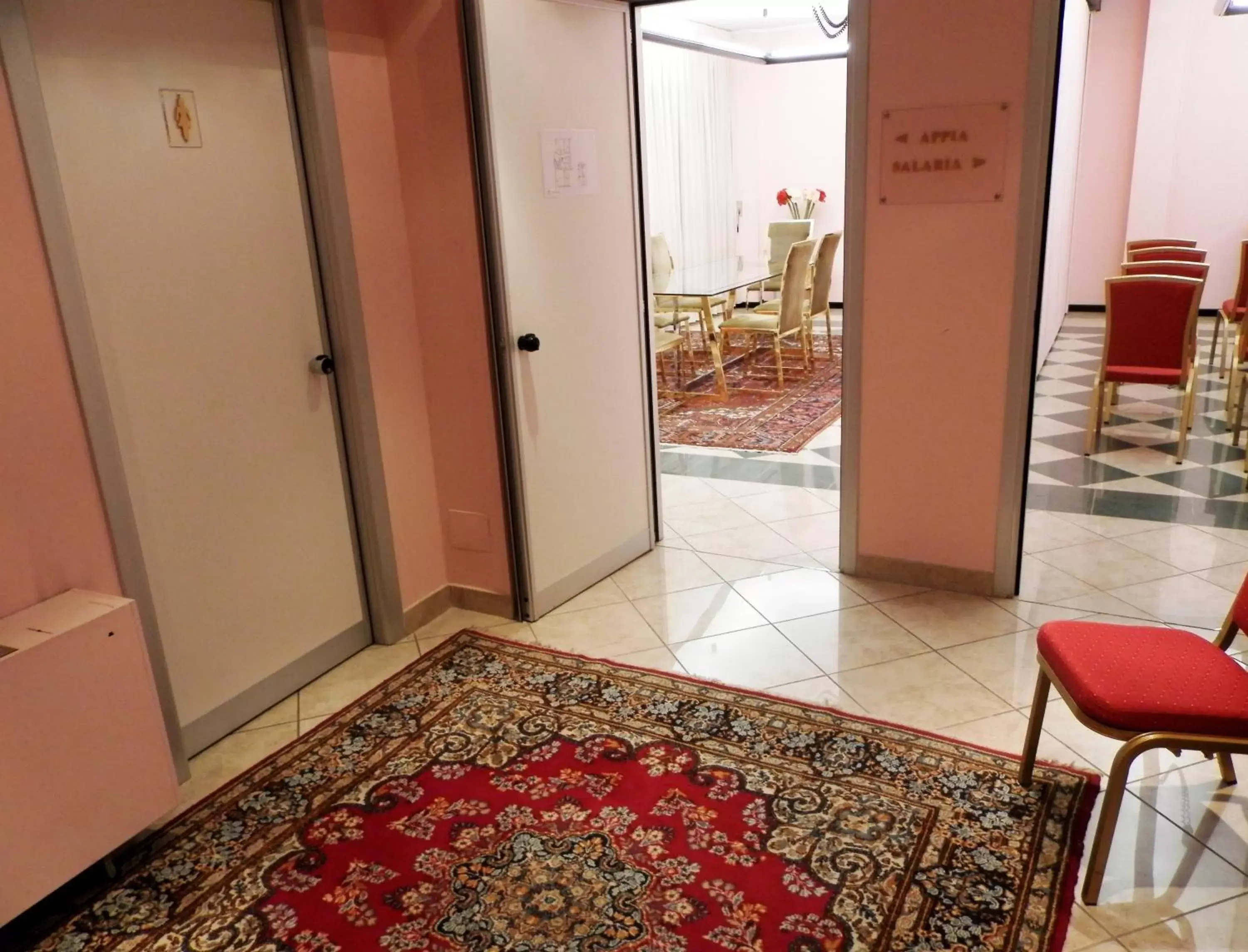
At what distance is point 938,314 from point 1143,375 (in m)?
2.33

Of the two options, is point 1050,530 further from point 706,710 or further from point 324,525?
point 324,525

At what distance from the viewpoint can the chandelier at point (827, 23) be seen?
755 centimetres

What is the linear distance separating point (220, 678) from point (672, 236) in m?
7.13

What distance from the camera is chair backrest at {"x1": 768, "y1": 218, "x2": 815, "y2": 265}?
8.14 metres

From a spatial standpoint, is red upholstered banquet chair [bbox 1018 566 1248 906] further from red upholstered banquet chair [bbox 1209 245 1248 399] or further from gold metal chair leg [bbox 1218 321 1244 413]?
red upholstered banquet chair [bbox 1209 245 1248 399]

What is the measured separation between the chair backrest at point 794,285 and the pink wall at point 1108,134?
143 inches

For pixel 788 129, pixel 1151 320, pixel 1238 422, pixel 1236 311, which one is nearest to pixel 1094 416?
pixel 1151 320

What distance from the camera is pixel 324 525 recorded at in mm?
3014

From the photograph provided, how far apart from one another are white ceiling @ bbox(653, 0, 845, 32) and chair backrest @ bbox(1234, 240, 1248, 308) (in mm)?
4097

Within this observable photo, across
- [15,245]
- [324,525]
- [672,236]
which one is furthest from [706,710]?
[672,236]

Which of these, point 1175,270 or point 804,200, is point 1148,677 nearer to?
point 1175,270

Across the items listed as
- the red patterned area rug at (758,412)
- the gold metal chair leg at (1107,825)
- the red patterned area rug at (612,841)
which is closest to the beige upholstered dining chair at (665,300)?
the red patterned area rug at (758,412)

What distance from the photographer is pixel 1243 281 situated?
600cm

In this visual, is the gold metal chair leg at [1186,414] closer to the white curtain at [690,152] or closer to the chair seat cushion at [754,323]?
the chair seat cushion at [754,323]
